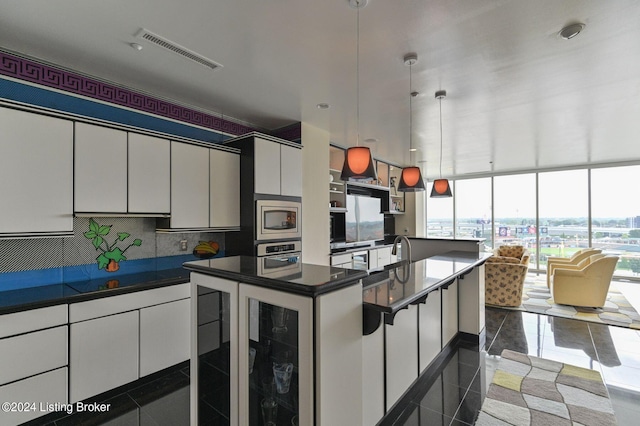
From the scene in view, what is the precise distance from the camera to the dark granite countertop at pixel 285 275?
4.46ft

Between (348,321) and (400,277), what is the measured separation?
0.95 meters

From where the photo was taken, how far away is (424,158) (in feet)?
21.6

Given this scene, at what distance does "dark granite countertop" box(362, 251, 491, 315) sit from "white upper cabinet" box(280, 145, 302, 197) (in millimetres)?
1783

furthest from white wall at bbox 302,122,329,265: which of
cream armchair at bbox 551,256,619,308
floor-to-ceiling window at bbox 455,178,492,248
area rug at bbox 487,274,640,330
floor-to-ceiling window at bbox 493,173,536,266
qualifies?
floor-to-ceiling window at bbox 493,173,536,266

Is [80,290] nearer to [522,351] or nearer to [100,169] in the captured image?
[100,169]

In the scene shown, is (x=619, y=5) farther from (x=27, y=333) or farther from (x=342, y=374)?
(x=27, y=333)

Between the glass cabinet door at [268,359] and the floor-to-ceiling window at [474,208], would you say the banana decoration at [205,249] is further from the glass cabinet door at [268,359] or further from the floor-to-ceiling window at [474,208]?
the floor-to-ceiling window at [474,208]

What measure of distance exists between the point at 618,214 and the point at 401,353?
27.2ft

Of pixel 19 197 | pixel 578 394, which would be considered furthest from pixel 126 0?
pixel 578 394

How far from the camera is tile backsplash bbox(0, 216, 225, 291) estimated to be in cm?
241

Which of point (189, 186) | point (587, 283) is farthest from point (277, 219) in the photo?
point (587, 283)

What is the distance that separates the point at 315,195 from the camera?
176 inches

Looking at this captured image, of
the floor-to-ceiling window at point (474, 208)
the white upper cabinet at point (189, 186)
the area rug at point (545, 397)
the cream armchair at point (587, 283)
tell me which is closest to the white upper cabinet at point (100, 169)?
the white upper cabinet at point (189, 186)

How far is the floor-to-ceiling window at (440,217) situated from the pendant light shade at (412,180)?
6.56 metres
